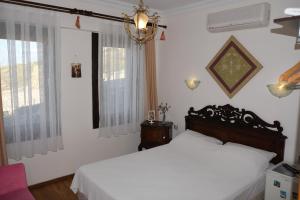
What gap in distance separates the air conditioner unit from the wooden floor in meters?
3.16

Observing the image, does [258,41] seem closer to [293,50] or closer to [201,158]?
[293,50]

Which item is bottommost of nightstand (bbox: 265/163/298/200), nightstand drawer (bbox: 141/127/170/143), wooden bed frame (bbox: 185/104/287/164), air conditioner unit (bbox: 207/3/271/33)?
nightstand (bbox: 265/163/298/200)

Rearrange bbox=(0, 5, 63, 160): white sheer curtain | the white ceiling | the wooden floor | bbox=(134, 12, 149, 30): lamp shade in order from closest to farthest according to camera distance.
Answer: bbox=(134, 12, 149, 30): lamp shade → bbox=(0, 5, 63, 160): white sheer curtain → the wooden floor → the white ceiling

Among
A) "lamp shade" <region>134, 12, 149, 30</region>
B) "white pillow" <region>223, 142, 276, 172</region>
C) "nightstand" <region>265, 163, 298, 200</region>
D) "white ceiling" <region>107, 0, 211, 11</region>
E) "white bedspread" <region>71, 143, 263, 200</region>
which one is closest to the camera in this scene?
"lamp shade" <region>134, 12, 149, 30</region>

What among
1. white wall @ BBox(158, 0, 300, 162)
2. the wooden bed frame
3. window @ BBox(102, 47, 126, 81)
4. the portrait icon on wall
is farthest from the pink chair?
white wall @ BBox(158, 0, 300, 162)

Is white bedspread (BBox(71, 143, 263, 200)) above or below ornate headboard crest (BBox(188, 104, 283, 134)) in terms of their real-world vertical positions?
below

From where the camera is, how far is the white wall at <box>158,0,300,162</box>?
291 cm

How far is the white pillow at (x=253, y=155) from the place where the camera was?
2799 mm

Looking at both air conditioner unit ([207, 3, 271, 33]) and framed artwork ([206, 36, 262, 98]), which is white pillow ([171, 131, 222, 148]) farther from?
air conditioner unit ([207, 3, 271, 33])

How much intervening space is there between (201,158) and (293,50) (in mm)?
1744

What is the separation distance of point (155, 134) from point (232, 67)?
1.64m

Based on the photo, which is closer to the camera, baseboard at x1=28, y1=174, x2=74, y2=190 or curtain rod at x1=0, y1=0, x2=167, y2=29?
curtain rod at x1=0, y1=0, x2=167, y2=29

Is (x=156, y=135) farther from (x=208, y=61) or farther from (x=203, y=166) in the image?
(x=208, y=61)

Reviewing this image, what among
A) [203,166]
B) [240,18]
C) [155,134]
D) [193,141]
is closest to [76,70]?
[155,134]
